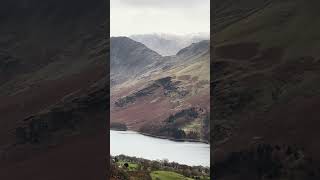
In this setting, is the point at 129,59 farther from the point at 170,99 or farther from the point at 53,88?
the point at 53,88

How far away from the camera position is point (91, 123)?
6.46 m

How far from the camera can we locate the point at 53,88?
631cm

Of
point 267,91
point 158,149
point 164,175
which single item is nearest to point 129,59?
point 158,149

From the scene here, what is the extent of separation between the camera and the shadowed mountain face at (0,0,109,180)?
20.5ft

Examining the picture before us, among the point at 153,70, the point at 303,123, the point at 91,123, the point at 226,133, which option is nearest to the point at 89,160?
the point at 91,123

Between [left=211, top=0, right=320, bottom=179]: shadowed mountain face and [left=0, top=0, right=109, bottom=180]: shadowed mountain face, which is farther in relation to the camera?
[left=0, top=0, right=109, bottom=180]: shadowed mountain face

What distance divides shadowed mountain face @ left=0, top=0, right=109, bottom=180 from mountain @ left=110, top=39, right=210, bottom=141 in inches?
840

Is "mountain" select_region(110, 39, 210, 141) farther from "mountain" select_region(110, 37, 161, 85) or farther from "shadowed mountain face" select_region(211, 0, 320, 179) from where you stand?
"shadowed mountain face" select_region(211, 0, 320, 179)

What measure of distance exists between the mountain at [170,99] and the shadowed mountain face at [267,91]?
70.4 ft

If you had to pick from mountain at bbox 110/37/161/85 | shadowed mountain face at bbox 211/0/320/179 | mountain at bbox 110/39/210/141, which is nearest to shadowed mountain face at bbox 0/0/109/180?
shadowed mountain face at bbox 211/0/320/179

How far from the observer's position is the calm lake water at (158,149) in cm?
2088

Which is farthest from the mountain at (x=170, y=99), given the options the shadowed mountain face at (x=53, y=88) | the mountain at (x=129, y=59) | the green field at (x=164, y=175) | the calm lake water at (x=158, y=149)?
the shadowed mountain face at (x=53, y=88)

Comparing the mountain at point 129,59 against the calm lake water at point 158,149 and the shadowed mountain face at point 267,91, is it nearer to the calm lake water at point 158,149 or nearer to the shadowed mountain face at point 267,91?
the calm lake water at point 158,149

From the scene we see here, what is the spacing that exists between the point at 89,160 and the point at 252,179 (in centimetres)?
224
